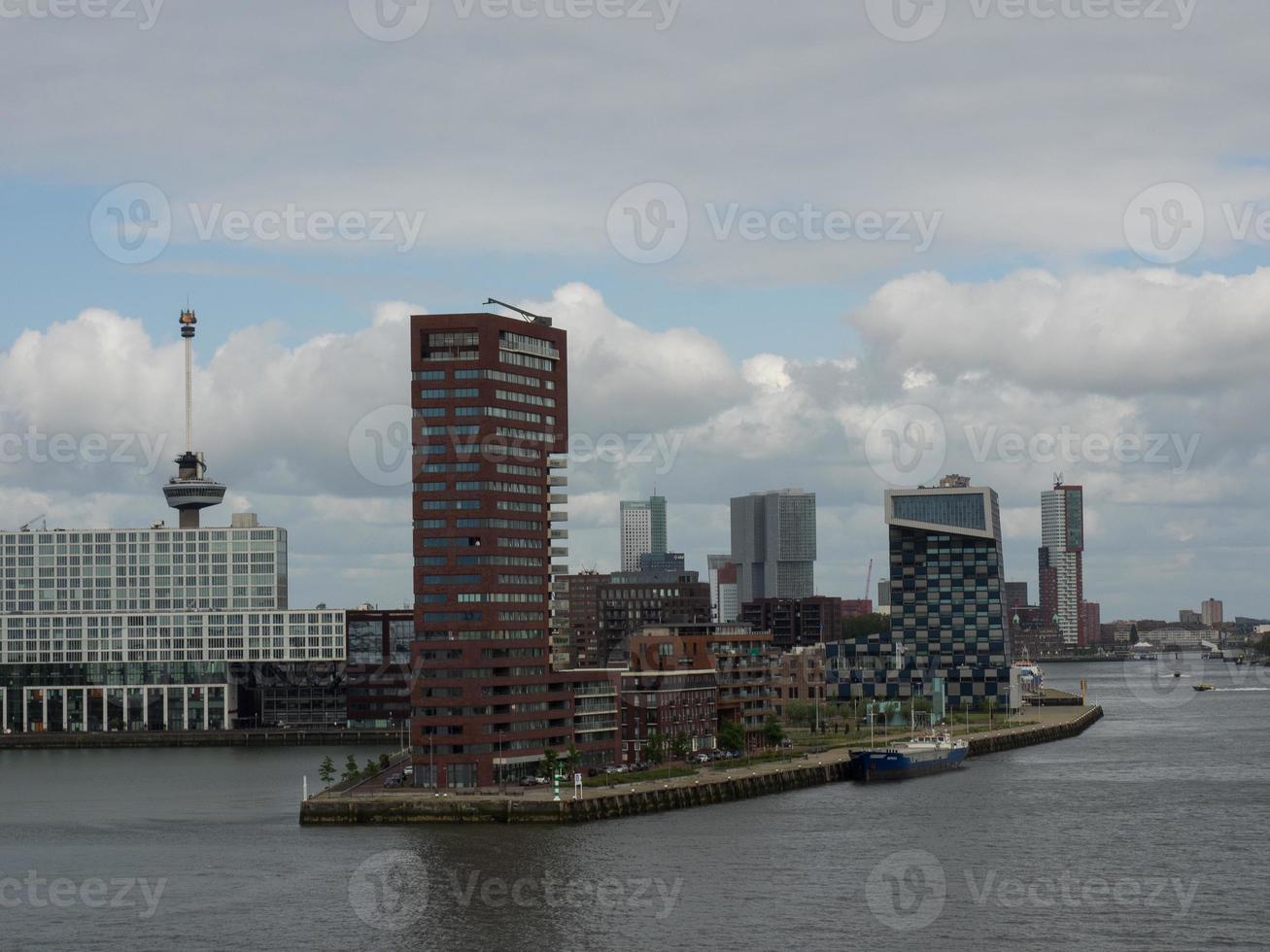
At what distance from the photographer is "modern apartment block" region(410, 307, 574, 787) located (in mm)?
128875

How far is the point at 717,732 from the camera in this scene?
170 m

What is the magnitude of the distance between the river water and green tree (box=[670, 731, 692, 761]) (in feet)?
52.5

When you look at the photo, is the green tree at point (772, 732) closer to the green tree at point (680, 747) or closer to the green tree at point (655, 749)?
the green tree at point (680, 747)

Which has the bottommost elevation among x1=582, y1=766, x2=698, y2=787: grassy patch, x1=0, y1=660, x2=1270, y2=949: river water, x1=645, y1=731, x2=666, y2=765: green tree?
x1=0, y1=660, x2=1270, y2=949: river water

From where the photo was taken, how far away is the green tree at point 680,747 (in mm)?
154000

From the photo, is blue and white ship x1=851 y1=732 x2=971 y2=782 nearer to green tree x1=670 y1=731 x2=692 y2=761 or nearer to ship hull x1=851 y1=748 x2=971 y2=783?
ship hull x1=851 y1=748 x2=971 y2=783

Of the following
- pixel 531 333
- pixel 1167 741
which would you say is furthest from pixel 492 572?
pixel 1167 741

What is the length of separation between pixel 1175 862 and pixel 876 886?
752 inches

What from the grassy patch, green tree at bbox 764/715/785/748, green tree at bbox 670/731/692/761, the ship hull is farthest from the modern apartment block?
green tree at bbox 764/715/785/748

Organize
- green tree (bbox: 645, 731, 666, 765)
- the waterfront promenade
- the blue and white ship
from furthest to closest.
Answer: the blue and white ship < green tree (bbox: 645, 731, 666, 765) < the waterfront promenade

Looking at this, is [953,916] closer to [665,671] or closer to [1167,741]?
[665,671]

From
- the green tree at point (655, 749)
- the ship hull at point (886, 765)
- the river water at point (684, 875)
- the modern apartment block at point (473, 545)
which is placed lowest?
the ship hull at point (886, 765)

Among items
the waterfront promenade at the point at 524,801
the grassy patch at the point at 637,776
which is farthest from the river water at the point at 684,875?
the grassy patch at the point at 637,776

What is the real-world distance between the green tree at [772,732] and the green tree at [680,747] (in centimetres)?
2217
